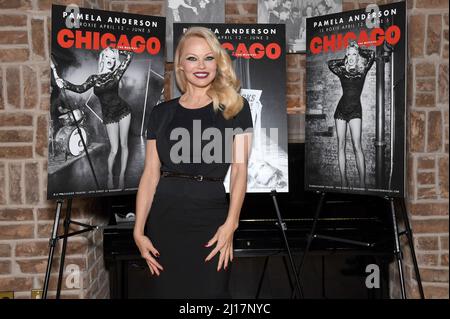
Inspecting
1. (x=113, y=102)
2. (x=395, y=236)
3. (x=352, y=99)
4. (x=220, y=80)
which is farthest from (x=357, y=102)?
(x=113, y=102)

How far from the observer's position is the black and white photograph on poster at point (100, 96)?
254 cm

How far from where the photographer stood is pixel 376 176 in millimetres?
2615

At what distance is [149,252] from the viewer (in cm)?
221

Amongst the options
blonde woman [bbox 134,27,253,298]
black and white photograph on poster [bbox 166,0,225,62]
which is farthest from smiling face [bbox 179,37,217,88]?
black and white photograph on poster [bbox 166,0,225,62]

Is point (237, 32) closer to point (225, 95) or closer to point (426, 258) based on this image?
point (225, 95)

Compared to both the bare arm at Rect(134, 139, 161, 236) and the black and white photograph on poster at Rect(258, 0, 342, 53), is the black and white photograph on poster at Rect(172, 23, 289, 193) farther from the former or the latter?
the bare arm at Rect(134, 139, 161, 236)

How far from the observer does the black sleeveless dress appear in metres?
2.13

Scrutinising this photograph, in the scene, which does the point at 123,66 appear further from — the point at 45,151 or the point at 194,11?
the point at 194,11

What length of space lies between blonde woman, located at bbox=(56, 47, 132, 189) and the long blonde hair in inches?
22.4

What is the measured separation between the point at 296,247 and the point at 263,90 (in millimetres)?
995

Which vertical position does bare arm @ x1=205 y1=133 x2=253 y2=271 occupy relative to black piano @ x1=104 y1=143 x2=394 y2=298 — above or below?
above

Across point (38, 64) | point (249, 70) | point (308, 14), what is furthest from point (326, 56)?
point (38, 64)

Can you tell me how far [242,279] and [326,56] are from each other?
1.51 metres

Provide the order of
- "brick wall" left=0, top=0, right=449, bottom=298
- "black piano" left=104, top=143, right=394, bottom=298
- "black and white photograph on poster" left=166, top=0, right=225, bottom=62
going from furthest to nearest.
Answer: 1. "black and white photograph on poster" left=166, top=0, right=225, bottom=62
2. "black piano" left=104, top=143, right=394, bottom=298
3. "brick wall" left=0, top=0, right=449, bottom=298
